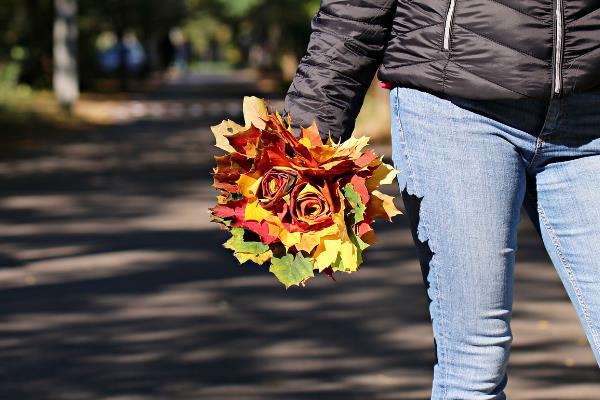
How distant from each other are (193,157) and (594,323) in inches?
564

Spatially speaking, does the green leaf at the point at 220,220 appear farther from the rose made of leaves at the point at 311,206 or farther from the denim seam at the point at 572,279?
the denim seam at the point at 572,279

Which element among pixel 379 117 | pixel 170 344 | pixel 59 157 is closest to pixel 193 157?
pixel 59 157

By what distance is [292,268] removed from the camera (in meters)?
2.70

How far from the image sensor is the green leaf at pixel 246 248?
274 cm

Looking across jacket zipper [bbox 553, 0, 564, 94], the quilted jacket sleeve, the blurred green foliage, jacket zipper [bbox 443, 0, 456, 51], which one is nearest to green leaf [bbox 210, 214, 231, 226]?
the quilted jacket sleeve

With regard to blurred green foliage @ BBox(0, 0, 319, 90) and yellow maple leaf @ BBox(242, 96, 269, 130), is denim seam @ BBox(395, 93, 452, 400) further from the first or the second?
blurred green foliage @ BBox(0, 0, 319, 90)

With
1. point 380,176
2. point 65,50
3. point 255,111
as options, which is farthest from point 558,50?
point 65,50

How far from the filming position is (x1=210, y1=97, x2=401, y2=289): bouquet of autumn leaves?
2678 mm

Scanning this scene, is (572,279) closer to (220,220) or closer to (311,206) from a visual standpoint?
(311,206)

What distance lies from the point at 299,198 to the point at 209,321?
3.61m

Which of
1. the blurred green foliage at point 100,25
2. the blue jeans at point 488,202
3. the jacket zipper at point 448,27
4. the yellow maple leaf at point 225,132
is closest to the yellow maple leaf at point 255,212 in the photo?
the yellow maple leaf at point 225,132

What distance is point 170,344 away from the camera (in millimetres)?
5734

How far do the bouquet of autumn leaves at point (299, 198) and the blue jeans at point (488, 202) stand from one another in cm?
11

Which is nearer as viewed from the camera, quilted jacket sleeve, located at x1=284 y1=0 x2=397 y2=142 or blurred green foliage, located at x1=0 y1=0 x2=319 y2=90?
quilted jacket sleeve, located at x1=284 y1=0 x2=397 y2=142
